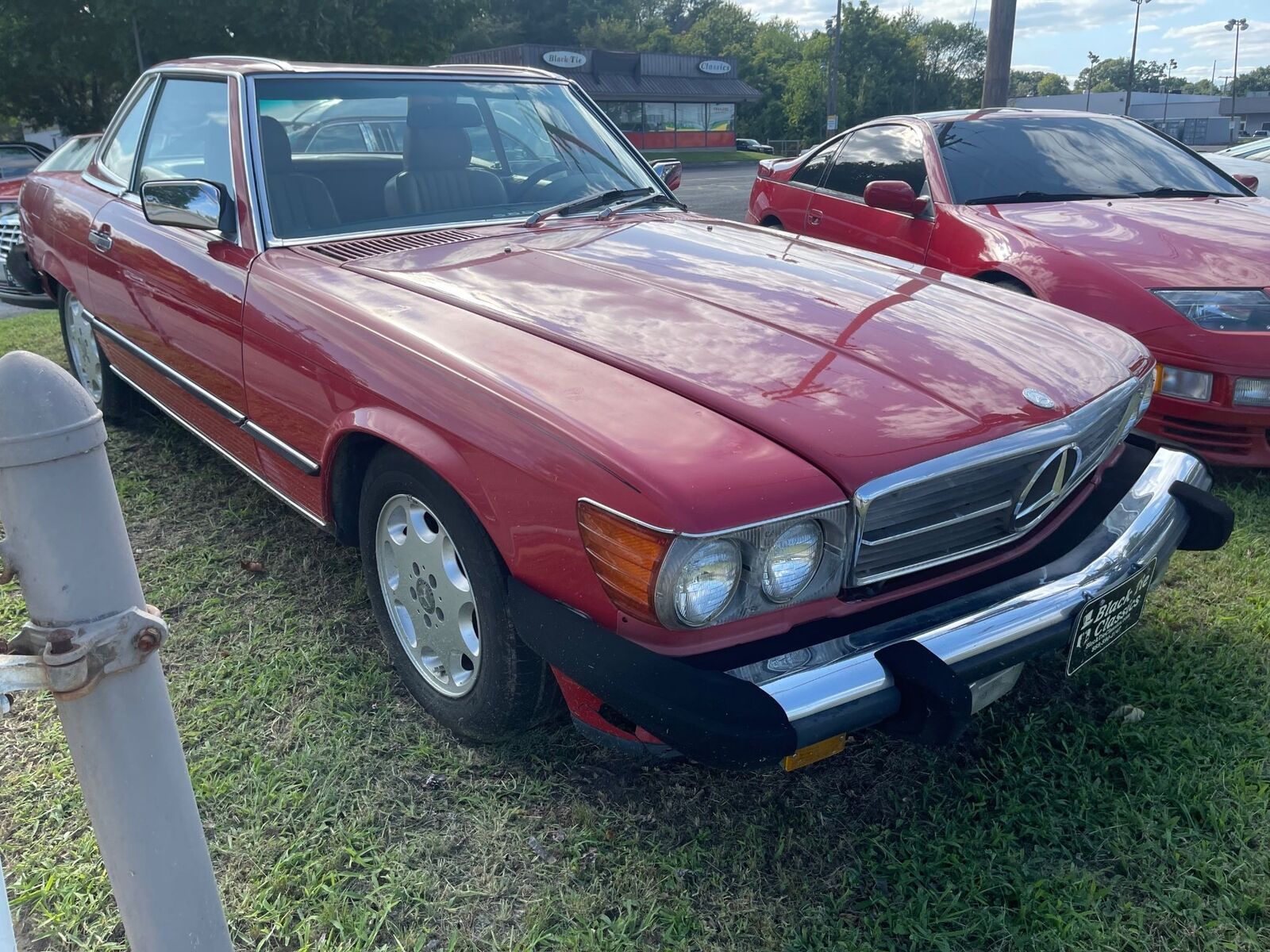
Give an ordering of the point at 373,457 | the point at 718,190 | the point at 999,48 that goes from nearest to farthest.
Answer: the point at 373,457
the point at 999,48
the point at 718,190

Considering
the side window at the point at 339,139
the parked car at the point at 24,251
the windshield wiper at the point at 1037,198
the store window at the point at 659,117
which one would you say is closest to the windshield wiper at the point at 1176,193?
the windshield wiper at the point at 1037,198

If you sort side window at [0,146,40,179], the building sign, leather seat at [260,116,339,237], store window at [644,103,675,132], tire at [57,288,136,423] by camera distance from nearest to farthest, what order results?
leather seat at [260,116,339,237] → tire at [57,288,136,423] → side window at [0,146,40,179] → the building sign → store window at [644,103,675,132]

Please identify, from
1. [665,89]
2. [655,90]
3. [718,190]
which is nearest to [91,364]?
[718,190]

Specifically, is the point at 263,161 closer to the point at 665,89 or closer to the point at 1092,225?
the point at 1092,225

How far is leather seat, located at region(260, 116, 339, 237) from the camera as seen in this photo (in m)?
2.89

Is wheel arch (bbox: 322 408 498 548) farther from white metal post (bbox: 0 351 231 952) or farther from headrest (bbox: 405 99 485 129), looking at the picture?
headrest (bbox: 405 99 485 129)

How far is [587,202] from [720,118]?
51.8 m

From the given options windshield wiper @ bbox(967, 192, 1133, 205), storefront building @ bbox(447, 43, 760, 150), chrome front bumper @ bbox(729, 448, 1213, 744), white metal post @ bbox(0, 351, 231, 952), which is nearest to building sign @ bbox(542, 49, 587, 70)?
storefront building @ bbox(447, 43, 760, 150)

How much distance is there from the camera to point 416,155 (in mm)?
3230

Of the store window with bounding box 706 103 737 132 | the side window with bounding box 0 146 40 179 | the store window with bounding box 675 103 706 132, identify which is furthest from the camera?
the store window with bounding box 706 103 737 132

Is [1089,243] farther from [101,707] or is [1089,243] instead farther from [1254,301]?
[101,707]

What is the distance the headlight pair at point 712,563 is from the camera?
1645 millimetres

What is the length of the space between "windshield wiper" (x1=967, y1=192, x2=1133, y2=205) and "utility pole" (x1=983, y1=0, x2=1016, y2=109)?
6015 millimetres

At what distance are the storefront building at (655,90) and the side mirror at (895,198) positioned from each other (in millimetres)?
41613
